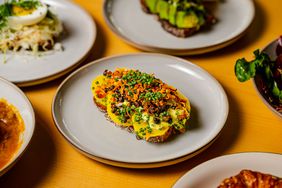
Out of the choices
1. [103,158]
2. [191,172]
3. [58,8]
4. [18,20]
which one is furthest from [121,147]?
[58,8]

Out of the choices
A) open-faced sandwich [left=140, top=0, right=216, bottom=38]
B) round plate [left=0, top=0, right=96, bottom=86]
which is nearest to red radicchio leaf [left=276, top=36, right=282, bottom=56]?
open-faced sandwich [left=140, top=0, right=216, bottom=38]

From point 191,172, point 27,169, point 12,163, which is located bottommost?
point 27,169

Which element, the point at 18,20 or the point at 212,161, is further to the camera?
the point at 18,20

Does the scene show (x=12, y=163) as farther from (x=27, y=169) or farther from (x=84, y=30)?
(x=84, y=30)

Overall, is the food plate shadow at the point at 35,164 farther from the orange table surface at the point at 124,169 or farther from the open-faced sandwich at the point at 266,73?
the open-faced sandwich at the point at 266,73

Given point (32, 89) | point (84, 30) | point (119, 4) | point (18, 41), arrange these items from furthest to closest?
1. point (119, 4)
2. point (84, 30)
3. point (18, 41)
4. point (32, 89)

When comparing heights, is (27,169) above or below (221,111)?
below

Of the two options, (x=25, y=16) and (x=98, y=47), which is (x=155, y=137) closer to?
(x=98, y=47)

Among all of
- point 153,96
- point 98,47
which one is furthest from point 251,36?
point 153,96
